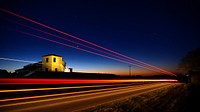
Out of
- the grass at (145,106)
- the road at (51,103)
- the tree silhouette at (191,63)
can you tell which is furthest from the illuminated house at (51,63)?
the grass at (145,106)

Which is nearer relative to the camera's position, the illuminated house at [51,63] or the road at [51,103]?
the road at [51,103]

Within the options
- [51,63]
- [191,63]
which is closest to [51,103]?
[191,63]

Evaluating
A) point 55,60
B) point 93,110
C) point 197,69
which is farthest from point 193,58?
point 93,110

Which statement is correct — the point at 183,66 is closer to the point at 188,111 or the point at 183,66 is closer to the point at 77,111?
the point at 188,111

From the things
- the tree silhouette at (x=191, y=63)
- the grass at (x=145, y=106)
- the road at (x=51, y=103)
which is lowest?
the grass at (x=145, y=106)

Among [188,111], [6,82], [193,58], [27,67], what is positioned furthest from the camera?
[27,67]

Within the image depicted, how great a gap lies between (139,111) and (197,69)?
38.5 m

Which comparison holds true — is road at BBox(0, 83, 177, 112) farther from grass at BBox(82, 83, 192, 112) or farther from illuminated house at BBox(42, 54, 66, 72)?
illuminated house at BBox(42, 54, 66, 72)

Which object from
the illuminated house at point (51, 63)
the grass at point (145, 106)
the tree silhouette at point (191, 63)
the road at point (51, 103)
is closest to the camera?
the road at point (51, 103)

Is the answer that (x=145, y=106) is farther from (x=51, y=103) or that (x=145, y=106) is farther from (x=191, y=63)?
(x=191, y=63)

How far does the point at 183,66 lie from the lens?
51.9m

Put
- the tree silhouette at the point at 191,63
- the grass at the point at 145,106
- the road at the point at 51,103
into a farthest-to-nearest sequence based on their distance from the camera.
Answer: the tree silhouette at the point at 191,63 < the grass at the point at 145,106 < the road at the point at 51,103

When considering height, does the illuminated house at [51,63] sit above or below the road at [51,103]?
above

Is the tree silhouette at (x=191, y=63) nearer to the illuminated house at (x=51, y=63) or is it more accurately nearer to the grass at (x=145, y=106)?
the grass at (x=145, y=106)
